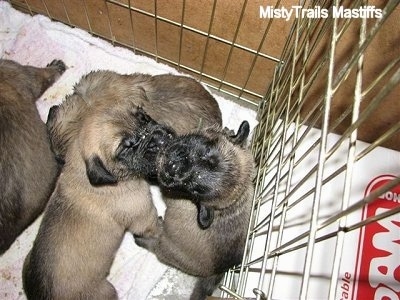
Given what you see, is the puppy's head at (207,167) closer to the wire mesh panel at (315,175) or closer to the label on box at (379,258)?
the wire mesh panel at (315,175)

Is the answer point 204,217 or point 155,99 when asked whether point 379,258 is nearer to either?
point 204,217

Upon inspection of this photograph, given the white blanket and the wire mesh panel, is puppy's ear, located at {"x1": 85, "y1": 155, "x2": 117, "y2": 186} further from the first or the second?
the white blanket

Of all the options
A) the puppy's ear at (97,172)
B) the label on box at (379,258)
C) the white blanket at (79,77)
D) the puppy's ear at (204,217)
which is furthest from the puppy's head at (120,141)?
the label on box at (379,258)

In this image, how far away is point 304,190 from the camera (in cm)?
273

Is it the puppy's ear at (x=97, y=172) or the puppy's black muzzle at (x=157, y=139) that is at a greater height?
the puppy's black muzzle at (x=157, y=139)

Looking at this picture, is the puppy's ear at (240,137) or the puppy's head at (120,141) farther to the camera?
the puppy's ear at (240,137)

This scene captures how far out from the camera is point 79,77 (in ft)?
11.8

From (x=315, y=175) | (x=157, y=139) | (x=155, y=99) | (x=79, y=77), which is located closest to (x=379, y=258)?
(x=315, y=175)

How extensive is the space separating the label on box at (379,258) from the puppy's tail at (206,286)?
0.81m

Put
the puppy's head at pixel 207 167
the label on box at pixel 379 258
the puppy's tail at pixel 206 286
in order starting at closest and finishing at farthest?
the puppy's head at pixel 207 167 < the label on box at pixel 379 258 < the puppy's tail at pixel 206 286

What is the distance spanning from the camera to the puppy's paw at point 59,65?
3.56 meters

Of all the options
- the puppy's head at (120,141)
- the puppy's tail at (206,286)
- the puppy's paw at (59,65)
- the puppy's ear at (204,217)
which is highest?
the puppy's paw at (59,65)

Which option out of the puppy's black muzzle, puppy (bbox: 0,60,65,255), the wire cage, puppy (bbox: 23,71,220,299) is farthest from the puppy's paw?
the puppy's black muzzle

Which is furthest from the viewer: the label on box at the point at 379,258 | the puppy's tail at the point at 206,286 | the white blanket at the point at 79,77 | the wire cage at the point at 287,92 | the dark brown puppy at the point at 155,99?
the white blanket at the point at 79,77
